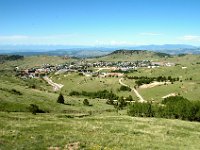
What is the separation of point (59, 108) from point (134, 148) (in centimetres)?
6272

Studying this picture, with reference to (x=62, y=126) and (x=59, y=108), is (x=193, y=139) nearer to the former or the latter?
(x=62, y=126)

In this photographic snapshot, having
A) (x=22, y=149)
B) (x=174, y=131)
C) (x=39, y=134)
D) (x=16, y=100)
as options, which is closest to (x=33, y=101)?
(x=16, y=100)

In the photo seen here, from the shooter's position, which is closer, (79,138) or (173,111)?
(79,138)

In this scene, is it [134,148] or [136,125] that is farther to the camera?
[136,125]

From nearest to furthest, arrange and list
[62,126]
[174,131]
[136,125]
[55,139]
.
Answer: [55,139], [62,126], [174,131], [136,125]

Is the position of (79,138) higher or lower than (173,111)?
higher

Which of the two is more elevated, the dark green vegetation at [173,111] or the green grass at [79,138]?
the green grass at [79,138]

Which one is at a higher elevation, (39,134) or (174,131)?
(39,134)

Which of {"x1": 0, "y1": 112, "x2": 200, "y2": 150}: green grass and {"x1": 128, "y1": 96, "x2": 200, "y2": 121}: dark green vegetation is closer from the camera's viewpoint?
{"x1": 0, "y1": 112, "x2": 200, "y2": 150}: green grass

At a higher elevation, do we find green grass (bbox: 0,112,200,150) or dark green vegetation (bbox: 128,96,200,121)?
green grass (bbox: 0,112,200,150)

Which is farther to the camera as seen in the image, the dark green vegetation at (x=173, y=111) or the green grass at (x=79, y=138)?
the dark green vegetation at (x=173, y=111)

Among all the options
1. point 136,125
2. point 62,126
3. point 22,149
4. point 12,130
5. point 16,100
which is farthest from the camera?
point 16,100

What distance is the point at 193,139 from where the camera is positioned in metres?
45.9

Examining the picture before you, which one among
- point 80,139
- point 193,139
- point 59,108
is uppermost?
point 80,139
